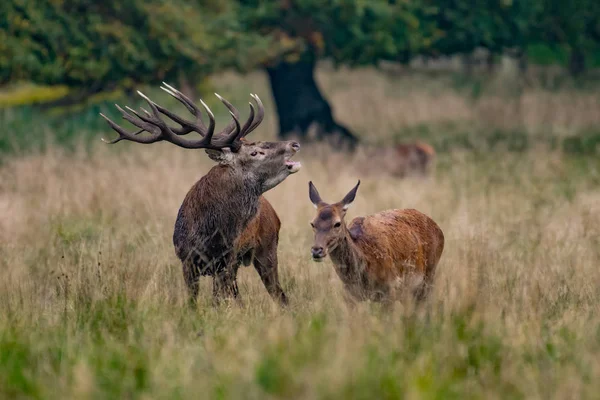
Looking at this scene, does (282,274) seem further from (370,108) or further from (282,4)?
(370,108)

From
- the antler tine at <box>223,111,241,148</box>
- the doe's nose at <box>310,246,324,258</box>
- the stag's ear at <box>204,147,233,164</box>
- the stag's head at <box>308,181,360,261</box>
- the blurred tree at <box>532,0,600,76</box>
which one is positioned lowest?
the doe's nose at <box>310,246,324,258</box>

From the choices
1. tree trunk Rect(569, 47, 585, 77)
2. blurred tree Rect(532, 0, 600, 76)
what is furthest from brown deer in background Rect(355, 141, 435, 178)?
tree trunk Rect(569, 47, 585, 77)

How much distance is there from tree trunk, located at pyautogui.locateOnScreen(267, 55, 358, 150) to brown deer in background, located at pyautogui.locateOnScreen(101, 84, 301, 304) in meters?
12.4

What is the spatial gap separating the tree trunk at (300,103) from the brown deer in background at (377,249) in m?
12.6

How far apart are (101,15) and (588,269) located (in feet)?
35.7

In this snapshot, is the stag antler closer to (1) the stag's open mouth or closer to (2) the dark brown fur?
(2) the dark brown fur

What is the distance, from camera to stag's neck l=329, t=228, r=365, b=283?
736cm

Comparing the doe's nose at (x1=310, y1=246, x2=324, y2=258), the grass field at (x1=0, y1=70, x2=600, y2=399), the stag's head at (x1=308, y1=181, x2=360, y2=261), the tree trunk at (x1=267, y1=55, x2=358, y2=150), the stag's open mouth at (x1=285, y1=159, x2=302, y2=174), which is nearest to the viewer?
the grass field at (x1=0, y1=70, x2=600, y2=399)

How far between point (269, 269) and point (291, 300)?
47 centimetres

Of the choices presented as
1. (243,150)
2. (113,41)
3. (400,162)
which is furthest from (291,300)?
(113,41)

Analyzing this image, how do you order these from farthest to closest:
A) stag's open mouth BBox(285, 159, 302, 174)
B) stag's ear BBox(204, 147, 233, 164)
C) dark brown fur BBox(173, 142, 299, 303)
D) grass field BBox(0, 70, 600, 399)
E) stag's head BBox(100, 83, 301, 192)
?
1. stag's ear BBox(204, 147, 233, 164)
2. stag's head BBox(100, 83, 301, 192)
3. stag's open mouth BBox(285, 159, 302, 174)
4. dark brown fur BBox(173, 142, 299, 303)
5. grass field BBox(0, 70, 600, 399)

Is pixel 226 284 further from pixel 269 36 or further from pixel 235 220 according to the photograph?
pixel 269 36

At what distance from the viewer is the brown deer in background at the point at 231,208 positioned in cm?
Result: 789

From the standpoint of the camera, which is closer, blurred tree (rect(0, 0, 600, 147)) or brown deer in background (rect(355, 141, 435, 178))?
brown deer in background (rect(355, 141, 435, 178))
